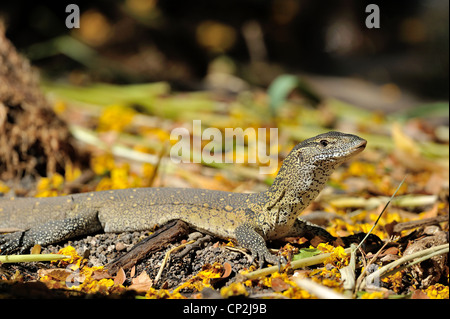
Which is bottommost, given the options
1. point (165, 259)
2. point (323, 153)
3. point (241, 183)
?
point (165, 259)

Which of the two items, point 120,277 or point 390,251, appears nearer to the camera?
point 120,277

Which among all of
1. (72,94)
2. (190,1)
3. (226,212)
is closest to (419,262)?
(226,212)

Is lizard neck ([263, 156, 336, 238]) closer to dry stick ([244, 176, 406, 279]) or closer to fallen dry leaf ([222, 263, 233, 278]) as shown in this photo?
dry stick ([244, 176, 406, 279])

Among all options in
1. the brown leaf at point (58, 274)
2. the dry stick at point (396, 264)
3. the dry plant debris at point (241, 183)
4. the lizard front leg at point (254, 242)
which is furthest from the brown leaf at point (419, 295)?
the brown leaf at point (58, 274)

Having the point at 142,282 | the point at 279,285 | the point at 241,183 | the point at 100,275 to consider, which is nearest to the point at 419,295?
the point at 279,285

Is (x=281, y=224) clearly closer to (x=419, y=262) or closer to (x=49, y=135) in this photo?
(x=419, y=262)

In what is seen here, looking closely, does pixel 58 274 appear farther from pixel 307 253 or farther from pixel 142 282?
pixel 307 253

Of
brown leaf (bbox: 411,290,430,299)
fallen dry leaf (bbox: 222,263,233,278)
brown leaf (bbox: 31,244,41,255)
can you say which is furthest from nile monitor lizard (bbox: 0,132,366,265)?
brown leaf (bbox: 411,290,430,299)
